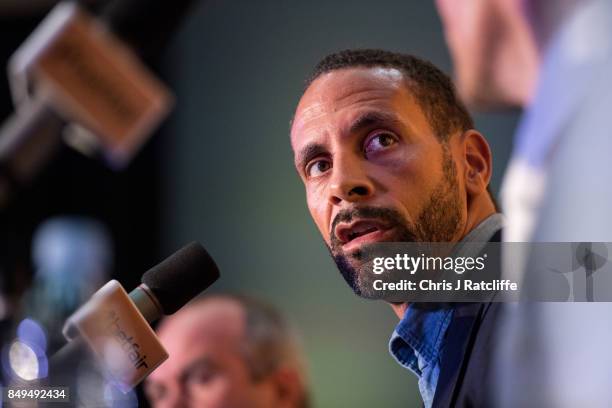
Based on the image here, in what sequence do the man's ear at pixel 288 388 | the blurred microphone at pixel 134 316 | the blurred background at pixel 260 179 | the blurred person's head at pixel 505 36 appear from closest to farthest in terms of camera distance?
the blurred microphone at pixel 134 316, the blurred background at pixel 260 179, the blurred person's head at pixel 505 36, the man's ear at pixel 288 388

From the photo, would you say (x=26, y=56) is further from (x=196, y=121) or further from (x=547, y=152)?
(x=196, y=121)

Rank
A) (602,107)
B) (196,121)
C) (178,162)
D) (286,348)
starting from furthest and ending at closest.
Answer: (178,162) → (196,121) → (286,348) → (602,107)

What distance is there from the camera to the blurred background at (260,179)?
0.82 metres

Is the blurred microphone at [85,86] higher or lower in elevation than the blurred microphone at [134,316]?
higher

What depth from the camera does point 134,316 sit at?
0.71 meters

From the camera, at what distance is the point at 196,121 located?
1604 mm

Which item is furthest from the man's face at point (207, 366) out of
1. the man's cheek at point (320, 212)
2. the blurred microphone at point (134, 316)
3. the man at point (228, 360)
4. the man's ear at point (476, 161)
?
the man's ear at point (476, 161)

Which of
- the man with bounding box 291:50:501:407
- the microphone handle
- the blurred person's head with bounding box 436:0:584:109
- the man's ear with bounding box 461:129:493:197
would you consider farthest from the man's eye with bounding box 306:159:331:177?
the microphone handle

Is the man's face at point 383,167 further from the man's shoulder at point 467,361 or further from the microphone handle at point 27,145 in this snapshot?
the microphone handle at point 27,145

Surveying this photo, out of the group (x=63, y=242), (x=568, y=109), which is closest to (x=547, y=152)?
(x=568, y=109)

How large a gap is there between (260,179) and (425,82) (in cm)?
42

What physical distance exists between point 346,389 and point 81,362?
31cm

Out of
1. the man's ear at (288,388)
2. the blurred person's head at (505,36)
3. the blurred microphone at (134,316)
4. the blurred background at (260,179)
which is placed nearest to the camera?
the blurred microphone at (134,316)

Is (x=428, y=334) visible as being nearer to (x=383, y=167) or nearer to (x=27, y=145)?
(x=383, y=167)
